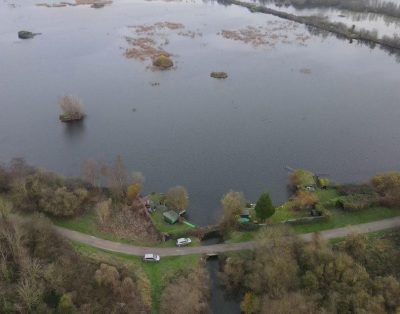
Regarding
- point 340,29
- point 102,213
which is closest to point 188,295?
point 102,213

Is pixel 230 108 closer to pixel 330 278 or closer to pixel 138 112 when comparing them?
pixel 138 112

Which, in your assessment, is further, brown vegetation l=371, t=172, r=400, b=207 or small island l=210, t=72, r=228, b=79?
small island l=210, t=72, r=228, b=79

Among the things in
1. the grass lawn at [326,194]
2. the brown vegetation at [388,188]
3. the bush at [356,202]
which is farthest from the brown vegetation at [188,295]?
the brown vegetation at [388,188]

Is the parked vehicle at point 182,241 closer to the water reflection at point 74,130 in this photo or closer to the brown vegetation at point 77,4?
the water reflection at point 74,130

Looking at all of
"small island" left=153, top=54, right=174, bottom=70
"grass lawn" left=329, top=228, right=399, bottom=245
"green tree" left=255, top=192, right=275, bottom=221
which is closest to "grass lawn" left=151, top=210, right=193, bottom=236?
"green tree" left=255, top=192, right=275, bottom=221

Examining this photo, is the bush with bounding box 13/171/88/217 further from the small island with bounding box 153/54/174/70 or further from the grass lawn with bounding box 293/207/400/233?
the small island with bounding box 153/54/174/70

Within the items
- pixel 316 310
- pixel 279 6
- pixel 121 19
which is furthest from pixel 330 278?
pixel 279 6
